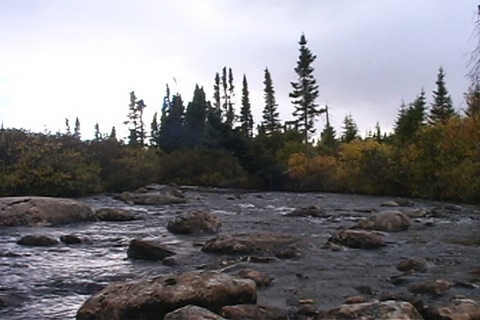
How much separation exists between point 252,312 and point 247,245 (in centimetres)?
517

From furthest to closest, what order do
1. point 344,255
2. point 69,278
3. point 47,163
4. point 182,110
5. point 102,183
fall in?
point 182,110 → point 102,183 → point 47,163 → point 344,255 → point 69,278

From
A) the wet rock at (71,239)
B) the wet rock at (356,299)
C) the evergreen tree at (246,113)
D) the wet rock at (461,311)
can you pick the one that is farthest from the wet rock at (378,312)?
the evergreen tree at (246,113)

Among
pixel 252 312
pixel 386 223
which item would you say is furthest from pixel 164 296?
pixel 386 223

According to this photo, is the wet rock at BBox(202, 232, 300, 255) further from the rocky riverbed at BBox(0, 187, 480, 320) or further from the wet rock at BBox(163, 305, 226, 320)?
the wet rock at BBox(163, 305, 226, 320)

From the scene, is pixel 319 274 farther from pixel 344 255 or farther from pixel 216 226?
pixel 216 226

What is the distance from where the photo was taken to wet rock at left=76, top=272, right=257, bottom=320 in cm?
690

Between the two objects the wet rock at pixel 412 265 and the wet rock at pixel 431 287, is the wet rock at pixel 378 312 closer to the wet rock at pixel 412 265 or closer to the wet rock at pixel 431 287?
the wet rock at pixel 431 287

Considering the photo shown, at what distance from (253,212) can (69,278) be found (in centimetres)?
1333

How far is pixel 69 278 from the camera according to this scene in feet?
31.3

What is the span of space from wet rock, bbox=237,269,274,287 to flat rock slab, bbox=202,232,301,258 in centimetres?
240

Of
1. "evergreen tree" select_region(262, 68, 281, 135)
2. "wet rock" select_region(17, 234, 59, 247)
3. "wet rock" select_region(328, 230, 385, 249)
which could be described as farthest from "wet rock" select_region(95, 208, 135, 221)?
"evergreen tree" select_region(262, 68, 281, 135)

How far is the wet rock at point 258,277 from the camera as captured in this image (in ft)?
28.9

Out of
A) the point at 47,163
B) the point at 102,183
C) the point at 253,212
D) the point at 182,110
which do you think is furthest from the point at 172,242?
the point at 182,110

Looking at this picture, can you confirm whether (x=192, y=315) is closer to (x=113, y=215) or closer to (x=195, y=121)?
(x=113, y=215)
